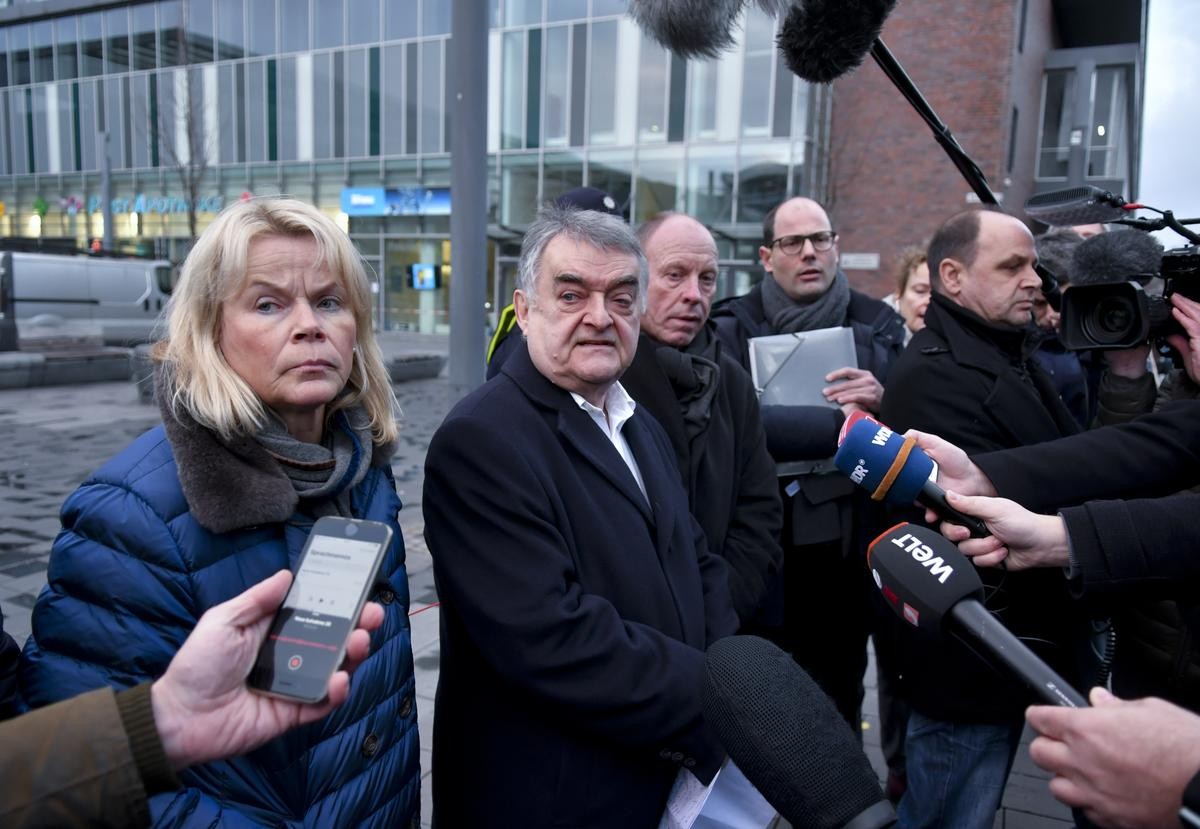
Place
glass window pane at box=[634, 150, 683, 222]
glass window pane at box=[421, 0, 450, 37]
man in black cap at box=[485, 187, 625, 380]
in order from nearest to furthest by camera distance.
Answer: man in black cap at box=[485, 187, 625, 380]
glass window pane at box=[634, 150, 683, 222]
glass window pane at box=[421, 0, 450, 37]

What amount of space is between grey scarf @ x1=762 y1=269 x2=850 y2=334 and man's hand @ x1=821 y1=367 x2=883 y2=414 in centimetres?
34

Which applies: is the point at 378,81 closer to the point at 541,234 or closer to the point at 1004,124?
the point at 1004,124

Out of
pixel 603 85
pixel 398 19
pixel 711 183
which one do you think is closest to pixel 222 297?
pixel 711 183

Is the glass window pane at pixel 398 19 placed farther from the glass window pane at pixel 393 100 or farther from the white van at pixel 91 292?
the white van at pixel 91 292

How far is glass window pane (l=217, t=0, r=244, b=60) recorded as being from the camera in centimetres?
2638

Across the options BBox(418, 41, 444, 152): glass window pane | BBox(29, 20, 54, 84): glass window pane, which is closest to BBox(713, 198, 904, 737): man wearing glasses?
BBox(418, 41, 444, 152): glass window pane

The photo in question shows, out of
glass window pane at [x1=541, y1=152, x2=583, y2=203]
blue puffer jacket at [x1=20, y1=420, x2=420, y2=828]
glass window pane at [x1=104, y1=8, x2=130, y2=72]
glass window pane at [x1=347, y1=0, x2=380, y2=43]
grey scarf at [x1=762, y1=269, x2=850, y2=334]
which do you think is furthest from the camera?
glass window pane at [x1=104, y1=8, x2=130, y2=72]

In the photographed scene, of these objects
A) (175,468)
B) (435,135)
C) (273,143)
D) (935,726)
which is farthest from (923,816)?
(273,143)

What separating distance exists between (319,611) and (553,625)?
1.75ft

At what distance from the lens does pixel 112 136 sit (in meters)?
28.3

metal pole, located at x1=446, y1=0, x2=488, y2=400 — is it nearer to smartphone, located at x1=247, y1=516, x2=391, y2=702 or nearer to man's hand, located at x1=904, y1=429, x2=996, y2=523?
man's hand, located at x1=904, y1=429, x2=996, y2=523

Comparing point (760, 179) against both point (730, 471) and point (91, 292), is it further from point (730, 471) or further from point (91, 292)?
point (730, 471)

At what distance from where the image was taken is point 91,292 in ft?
62.0

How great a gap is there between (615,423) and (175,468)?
103cm
